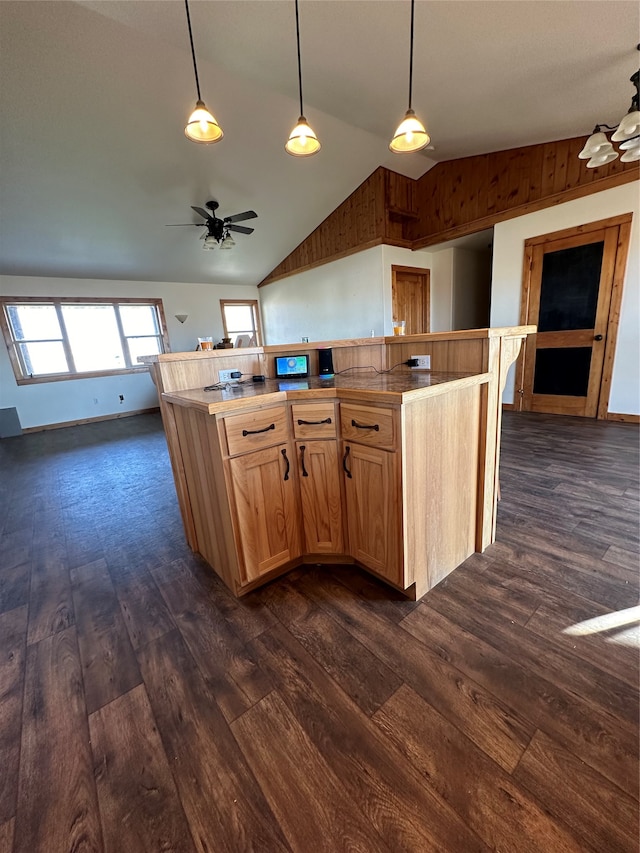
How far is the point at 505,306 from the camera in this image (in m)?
4.68

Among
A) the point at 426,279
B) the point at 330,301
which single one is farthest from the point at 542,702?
the point at 330,301

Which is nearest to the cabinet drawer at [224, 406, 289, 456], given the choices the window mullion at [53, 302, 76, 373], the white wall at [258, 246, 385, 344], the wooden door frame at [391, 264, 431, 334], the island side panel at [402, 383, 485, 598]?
the island side panel at [402, 383, 485, 598]

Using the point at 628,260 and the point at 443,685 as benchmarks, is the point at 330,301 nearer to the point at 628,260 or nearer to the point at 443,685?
the point at 628,260

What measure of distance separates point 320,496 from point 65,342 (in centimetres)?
680

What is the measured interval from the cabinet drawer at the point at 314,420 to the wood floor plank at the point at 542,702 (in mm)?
900

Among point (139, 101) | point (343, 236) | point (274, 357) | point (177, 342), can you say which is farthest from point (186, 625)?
point (177, 342)

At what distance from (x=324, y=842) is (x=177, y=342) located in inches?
311

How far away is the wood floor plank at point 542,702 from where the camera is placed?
36.4 inches

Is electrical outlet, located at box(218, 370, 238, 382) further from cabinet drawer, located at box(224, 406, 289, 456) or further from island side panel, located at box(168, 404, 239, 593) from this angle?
cabinet drawer, located at box(224, 406, 289, 456)

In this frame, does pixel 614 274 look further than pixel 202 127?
Yes

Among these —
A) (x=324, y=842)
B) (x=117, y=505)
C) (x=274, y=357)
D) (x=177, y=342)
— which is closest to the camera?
(x=324, y=842)

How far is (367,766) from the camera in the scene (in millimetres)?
947

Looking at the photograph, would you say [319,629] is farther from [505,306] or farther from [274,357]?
[505,306]

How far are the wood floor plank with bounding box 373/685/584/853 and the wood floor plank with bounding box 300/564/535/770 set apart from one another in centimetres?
4
